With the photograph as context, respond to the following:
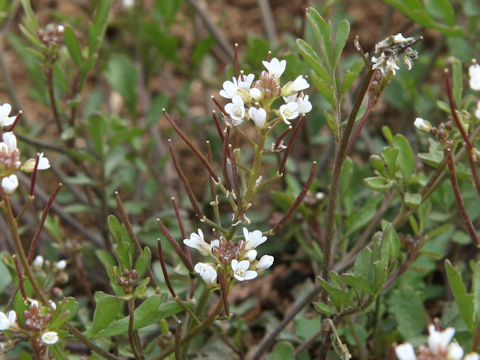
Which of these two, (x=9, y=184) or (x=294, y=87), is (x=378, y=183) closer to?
(x=294, y=87)

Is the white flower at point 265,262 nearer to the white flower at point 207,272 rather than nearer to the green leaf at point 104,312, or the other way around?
the white flower at point 207,272

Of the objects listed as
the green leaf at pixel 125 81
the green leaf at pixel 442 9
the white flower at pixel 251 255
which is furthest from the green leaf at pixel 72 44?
the green leaf at pixel 442 9

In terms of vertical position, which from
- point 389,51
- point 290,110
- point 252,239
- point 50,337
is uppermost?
point 389,51

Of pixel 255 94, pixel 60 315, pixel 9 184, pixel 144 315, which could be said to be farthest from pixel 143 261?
pixel 255 94

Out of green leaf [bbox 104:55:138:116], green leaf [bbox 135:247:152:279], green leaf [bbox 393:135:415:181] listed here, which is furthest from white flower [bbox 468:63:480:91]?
green leaf [bbox 104:55:138:116]

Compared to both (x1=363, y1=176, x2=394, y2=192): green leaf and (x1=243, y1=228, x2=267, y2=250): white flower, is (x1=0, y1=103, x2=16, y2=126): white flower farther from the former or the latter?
(x1=363, y1=176, x2=394, y2=192): green leaf

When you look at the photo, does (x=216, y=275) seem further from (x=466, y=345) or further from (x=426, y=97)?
(x=426, y=97)

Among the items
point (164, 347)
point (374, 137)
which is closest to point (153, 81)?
point (374, 137)
